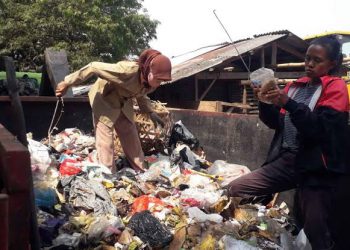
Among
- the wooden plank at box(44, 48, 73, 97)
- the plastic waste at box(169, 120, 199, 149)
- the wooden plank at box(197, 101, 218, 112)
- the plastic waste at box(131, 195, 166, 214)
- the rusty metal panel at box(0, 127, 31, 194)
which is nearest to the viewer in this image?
the rusty metal panel at box(0, 127, 31, 194)

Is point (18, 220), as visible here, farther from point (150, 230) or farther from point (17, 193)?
point (150, 230)

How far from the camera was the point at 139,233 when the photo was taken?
3023mm

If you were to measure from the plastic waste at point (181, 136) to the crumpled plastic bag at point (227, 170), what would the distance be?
50 centimetres

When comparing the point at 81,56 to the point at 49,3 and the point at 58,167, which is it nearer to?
the point at 49,3

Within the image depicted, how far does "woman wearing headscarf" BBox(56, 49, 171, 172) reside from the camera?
384 cm

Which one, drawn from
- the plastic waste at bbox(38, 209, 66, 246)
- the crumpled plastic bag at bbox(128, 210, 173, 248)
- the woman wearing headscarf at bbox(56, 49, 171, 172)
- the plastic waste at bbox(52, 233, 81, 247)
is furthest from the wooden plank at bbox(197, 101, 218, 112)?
the plastic waste at bbox(52, 233, 81, 247)

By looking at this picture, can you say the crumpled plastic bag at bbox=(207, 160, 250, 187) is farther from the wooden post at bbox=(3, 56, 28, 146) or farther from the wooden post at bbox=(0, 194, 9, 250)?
the wooden post at bbox=(0, 194, 9, 250)

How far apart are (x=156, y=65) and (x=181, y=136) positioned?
1.37 meters

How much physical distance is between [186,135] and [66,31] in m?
13.5

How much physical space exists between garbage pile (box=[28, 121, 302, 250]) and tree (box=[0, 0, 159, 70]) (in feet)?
40.0

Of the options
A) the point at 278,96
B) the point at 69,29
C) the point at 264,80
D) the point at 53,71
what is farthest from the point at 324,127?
the point at 69,29

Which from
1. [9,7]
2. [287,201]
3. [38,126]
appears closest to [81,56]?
[9,7]

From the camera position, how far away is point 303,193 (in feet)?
8.82

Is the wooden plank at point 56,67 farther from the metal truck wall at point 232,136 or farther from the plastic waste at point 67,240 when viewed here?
the plastic waste at point 67,240
